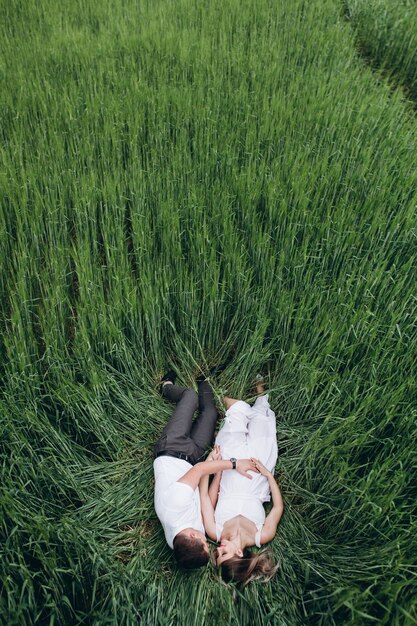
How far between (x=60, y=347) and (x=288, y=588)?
1.19 meters

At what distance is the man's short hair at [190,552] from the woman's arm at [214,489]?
26 centimetres

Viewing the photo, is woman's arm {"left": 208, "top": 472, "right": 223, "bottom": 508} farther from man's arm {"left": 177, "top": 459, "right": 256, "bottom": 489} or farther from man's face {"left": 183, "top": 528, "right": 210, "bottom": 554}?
man's face {"left": 183, "top": 528, "right": 210, "bottom": 554}

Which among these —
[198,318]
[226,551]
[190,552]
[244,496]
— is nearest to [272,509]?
[244,496]

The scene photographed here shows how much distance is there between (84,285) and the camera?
193 cm

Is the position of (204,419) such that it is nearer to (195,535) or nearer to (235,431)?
(235,431)

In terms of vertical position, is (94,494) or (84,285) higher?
(84,285)

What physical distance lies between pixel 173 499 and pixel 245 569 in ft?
1.06

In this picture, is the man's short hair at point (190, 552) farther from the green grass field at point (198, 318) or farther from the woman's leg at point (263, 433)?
the woman's leg at point (263, 433)

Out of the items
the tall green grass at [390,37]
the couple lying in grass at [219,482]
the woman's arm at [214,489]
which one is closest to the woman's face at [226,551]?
the couple lying in grass at [219,482]

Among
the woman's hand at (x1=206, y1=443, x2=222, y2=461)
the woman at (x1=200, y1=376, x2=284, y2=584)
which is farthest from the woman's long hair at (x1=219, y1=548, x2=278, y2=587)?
the woman's hand at (x1=206, y1=443, x2=222, y2=461)

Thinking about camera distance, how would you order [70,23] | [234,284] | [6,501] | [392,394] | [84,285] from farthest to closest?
[70,23] → [234,284] → [84,285] → [392,394] → [6,501]

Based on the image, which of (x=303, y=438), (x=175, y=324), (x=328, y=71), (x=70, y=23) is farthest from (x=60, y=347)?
(x=70, y=23)

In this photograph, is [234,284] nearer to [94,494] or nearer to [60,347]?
[60,347]

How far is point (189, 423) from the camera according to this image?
71.6 inches
